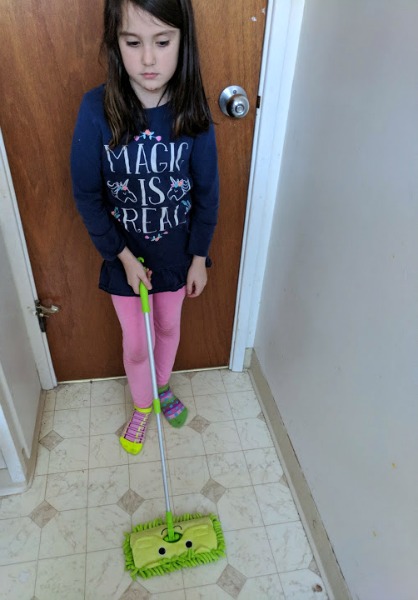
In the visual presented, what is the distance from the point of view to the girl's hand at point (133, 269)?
1.16 metres

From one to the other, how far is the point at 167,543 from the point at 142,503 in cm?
17

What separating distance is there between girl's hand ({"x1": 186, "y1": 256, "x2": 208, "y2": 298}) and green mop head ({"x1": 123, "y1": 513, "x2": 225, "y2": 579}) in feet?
2.13

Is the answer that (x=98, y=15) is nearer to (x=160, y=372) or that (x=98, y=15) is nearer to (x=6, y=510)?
(x=160, y=372)

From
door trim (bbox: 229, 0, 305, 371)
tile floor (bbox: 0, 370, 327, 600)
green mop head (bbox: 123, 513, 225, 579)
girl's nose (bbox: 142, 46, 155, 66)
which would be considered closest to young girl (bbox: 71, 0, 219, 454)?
girl's nose (bbox: 142, 46, 155, 66)

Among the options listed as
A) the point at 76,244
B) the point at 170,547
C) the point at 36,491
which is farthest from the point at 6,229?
the point at 170,547

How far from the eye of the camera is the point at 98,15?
107 cm

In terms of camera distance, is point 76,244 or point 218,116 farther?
point 76,244

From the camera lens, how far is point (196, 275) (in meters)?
1.28

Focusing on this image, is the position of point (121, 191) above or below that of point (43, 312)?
above

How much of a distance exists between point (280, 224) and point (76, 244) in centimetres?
63

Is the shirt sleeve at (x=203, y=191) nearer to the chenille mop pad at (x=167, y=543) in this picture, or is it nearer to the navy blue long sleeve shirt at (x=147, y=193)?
the navy blue long sleeve shirt at (x=147, y=193)

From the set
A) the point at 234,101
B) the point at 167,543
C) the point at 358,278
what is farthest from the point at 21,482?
the point at 234,101

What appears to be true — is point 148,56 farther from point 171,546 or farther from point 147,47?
point 171,546

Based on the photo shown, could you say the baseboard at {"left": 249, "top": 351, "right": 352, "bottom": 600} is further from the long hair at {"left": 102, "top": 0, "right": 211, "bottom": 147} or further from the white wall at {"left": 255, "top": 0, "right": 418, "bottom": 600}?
the long hair at {"left": 102, "top": 0, "right": 211, "bottom": 147}
